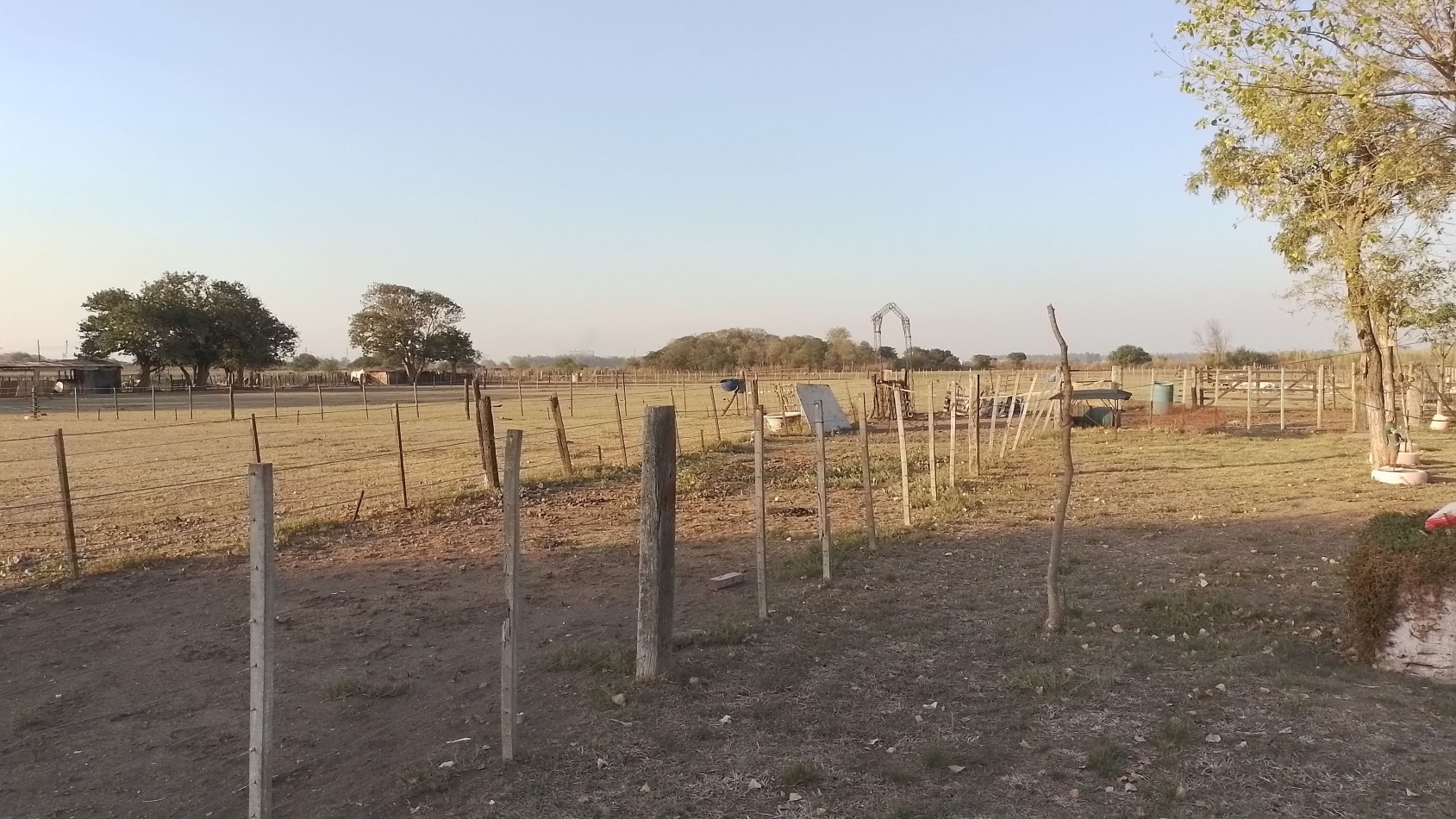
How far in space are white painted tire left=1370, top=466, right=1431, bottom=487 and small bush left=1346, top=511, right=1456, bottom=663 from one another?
925 centimetres

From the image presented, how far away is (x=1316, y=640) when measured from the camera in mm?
5660

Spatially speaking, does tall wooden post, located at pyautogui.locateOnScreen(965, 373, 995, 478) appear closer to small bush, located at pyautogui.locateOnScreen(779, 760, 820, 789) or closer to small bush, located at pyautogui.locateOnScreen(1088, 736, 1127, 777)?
small bush, located at pyautogui.locateOnScreen(1088, 736, 1127, 777)

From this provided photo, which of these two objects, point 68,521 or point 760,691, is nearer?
point 760,691

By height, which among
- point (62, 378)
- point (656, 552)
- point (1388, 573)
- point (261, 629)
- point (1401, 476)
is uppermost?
point (62, 378)

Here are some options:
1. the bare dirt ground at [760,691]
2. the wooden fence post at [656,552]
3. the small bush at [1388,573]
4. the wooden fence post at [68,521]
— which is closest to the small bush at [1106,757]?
the bare dirt ground at [760,691]

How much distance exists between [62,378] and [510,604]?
6982cm

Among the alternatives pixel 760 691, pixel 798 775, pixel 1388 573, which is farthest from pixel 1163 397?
pixel 798 775

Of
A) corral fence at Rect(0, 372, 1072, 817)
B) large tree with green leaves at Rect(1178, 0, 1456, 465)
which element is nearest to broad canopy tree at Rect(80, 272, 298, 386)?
corral fence at Rect(0, 372, 1072, 817)

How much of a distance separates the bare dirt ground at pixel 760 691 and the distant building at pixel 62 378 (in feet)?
191

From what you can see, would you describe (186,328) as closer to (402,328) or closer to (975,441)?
(402,328)

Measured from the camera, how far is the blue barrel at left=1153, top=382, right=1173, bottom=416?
90.7 ft

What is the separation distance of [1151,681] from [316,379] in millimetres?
86174

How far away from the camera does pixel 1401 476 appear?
1277 cm

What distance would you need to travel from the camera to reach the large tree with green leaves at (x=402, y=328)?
290 ft
